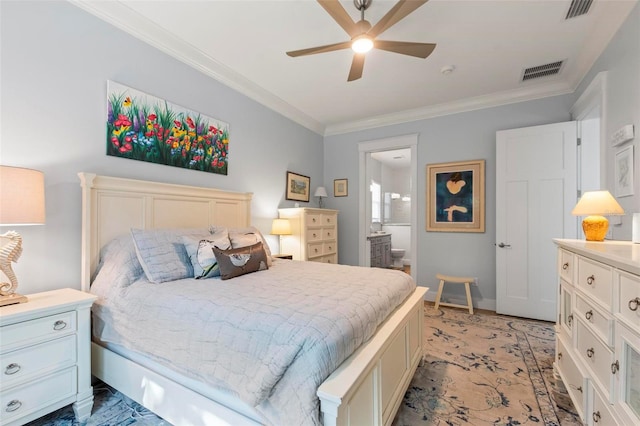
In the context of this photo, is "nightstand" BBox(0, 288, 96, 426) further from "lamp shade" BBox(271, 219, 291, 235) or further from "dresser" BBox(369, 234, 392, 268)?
"dresser" BBox(369, 234, 392, 268)

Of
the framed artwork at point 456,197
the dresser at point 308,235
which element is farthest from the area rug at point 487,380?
the dresser at point 308,235

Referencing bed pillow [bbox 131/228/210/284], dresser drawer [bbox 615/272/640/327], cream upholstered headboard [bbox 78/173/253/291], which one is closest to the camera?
dresser drawer [bbox 615/272/640/327]

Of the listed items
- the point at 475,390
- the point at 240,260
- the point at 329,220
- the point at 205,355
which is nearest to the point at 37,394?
the point at 205,355

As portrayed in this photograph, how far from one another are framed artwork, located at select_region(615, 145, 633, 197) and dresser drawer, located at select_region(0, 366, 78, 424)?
12.3 ft

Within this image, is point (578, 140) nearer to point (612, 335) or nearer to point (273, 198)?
point (612, 335)

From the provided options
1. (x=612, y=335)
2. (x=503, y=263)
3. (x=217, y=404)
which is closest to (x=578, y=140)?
(x=503, y=263)

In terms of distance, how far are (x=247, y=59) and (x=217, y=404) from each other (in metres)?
2.91

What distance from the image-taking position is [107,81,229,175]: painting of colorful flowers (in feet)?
7.45

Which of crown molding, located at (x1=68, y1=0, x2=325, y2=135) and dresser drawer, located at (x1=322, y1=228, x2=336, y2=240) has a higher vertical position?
crown molding, located at (x1=68, y1=0, x2=325, y2=135)

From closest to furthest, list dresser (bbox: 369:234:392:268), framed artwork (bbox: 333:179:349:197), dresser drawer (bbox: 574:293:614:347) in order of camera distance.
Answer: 1. dresser drawer (bbox: 574:293:614:347)
2. framed artwork (bbox: 333:179:349:197)
3. dresser (bbox: 369:234:392:268)

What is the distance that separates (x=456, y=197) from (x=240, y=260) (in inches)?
123

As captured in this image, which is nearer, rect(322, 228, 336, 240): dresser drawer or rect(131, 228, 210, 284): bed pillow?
rect(131, 228, 210, 284): bed pillow

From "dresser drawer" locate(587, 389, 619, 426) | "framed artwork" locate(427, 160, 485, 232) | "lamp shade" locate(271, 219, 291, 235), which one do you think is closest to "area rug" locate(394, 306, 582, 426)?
"dresser drawer" locate(587, 389, 619, 426)

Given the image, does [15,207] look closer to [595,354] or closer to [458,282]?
[595,354]
